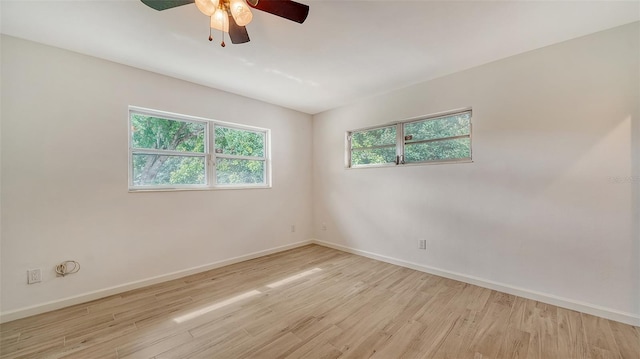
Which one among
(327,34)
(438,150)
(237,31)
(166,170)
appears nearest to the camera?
(237,31)

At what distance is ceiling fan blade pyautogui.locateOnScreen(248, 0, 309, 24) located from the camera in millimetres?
1539

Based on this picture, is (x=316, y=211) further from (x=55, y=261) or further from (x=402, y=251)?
(x=55, y=261)

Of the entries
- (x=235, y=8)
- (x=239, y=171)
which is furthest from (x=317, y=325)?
(x=239, y=171)

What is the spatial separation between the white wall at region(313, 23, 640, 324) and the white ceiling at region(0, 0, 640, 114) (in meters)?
0.30

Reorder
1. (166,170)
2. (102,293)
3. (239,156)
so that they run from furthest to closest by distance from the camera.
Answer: (239,156) → (166,170) → (102,293)

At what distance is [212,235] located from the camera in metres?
3.35

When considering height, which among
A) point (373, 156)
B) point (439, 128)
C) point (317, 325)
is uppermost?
point (439, 128)

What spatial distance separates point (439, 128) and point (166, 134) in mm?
3539

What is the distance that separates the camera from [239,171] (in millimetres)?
3781

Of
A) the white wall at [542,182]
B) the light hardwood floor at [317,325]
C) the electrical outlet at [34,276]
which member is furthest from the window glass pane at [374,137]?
the electrical outlet at [34,276]

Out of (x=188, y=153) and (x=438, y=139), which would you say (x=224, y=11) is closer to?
(x=188, y=153)

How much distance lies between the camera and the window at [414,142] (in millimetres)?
2973

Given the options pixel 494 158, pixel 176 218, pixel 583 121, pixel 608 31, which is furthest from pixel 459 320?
pixel 176 218

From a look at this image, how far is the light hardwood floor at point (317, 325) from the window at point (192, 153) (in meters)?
1.33
